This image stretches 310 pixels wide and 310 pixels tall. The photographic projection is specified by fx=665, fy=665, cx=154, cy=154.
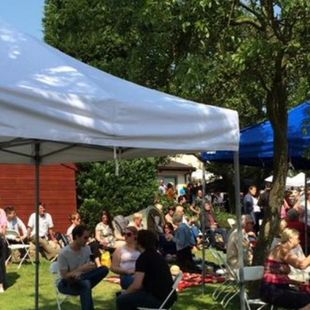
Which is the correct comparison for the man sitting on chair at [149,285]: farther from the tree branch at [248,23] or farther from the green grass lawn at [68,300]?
the tree branch at [248,23]

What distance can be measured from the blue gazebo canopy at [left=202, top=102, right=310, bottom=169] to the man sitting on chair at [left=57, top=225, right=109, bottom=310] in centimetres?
270

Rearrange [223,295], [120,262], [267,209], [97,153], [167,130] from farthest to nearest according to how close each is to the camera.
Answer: [223,295], [267,209], [120,262], [97,153], [167,130]

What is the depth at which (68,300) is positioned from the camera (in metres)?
9.88

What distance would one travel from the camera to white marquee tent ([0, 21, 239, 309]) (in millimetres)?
4578

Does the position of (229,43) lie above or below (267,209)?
above

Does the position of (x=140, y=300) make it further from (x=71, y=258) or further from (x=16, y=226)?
(x=16, y=226)

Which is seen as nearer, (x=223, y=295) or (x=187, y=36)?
(x=187, y=36)

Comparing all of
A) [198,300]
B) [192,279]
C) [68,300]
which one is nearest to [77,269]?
[68,300]

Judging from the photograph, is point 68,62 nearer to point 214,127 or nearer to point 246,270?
point 214,127

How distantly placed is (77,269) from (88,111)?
379cm

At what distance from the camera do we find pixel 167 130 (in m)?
5.27

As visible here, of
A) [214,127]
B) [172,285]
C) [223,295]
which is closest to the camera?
[214,127]

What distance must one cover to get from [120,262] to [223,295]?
218cm

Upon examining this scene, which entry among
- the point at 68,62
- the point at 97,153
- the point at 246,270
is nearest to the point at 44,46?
the point at 68,62
